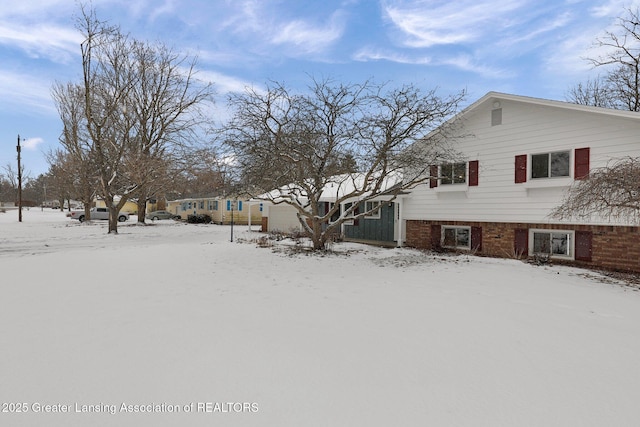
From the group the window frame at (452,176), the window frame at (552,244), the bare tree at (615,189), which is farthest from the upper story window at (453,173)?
the bare tree at (615,189)

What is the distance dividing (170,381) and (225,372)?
1.65 feet

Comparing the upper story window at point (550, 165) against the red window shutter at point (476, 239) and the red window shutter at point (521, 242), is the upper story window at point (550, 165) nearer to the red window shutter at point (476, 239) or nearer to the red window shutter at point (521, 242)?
the red window shutter at point (521, 242)

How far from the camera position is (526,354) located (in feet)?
13.2

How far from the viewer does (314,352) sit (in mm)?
3963

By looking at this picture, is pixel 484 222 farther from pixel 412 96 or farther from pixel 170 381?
pixel 170 381

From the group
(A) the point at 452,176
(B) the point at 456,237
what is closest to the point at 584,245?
(B) the point at 456,237

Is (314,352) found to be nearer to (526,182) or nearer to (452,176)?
(526,182)

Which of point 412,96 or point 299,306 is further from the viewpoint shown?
point 412,96

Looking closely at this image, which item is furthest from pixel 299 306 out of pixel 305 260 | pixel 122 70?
pixel 122 70

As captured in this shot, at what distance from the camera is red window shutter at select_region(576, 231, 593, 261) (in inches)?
417

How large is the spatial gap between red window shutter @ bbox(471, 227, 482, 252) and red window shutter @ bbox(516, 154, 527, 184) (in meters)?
2.41

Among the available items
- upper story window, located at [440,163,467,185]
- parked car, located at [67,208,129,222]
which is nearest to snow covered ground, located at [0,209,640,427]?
A: upper story window, located at [440,163,467,185]

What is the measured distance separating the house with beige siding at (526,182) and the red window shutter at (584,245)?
0.09 feet

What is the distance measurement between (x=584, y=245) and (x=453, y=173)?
4.90 meters
